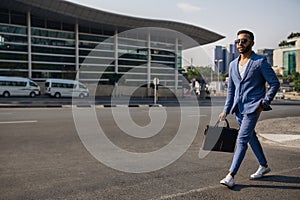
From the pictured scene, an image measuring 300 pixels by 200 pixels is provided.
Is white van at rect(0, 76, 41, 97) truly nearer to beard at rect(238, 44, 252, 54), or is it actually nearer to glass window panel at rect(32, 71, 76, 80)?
glass window panel at rect(32, 71, 76, 80)

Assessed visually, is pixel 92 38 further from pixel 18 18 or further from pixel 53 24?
pixel 18 18

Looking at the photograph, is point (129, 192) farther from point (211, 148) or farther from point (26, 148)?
point (26, 148)

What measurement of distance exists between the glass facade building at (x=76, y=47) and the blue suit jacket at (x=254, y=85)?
130 feet

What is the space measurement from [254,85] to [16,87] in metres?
32.9

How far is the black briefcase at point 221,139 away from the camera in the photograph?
4246mm

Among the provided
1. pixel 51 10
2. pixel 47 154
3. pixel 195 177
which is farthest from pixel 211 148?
pixel 51 10

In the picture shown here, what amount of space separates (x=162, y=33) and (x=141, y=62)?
6.34 meters

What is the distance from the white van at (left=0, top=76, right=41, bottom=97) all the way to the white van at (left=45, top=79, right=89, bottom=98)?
4.85ft

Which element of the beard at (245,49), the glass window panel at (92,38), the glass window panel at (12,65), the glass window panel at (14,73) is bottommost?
the beard at (245,49)

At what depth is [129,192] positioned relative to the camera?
148 inches

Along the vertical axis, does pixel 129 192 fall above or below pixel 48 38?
below

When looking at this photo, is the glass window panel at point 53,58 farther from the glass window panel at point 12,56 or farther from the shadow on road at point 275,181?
the shadow on road at point 275,181

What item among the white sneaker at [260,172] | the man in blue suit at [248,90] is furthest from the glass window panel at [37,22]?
the white sneaker at [260,172]

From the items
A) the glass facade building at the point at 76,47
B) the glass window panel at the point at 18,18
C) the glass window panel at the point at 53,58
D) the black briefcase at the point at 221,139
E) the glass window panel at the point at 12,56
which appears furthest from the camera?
the glass window panel at the point at 53,58
